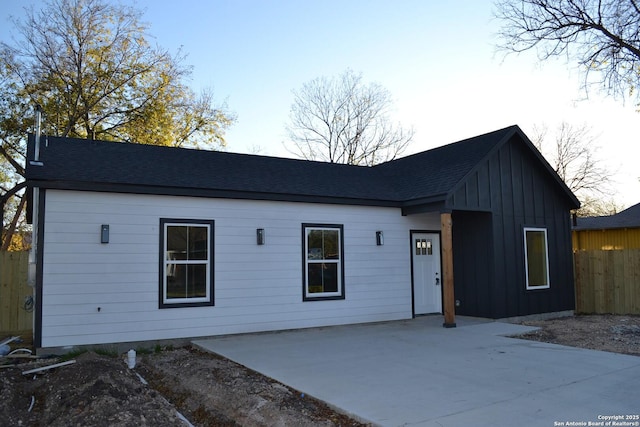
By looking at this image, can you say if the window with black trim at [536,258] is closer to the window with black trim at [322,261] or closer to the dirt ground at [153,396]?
the dirt ground at [153,396]

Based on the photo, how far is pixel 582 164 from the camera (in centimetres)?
2927

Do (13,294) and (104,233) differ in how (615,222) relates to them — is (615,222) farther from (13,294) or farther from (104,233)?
(13,294)

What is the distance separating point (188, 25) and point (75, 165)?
780 centimetres

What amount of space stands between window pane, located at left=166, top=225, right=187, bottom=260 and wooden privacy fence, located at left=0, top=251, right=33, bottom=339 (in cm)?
399

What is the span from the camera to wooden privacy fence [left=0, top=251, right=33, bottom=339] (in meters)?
10.2

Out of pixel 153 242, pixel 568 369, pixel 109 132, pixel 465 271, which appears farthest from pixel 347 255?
pixel 109 132

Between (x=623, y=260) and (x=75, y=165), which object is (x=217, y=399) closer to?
(x=75, y=165)

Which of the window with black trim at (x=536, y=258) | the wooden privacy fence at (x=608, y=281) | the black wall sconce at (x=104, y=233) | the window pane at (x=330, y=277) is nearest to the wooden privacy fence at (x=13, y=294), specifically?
the black wall sconce at (x=104, y=233)

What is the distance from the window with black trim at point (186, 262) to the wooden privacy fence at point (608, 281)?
996 cm

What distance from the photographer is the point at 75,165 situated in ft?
27.1

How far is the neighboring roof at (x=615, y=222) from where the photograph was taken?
61.0 feet

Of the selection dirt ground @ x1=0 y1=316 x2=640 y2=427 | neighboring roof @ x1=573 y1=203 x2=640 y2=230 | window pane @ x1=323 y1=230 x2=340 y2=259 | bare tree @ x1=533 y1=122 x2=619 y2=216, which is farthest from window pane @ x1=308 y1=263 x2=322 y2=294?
bare tree @ x1=533 y1=122 x2=619 y2=216

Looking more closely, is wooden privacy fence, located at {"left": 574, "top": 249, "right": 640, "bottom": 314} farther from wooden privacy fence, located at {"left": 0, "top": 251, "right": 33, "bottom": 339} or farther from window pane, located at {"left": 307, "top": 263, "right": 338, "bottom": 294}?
wooden privacy fence, located at {"left": 0, "top": 251, "right": 33, "bottom": 339}

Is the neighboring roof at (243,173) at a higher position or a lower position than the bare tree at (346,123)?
lower
